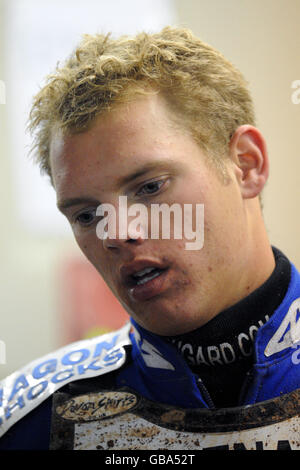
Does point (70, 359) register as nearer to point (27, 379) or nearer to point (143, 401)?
point (27, 379)

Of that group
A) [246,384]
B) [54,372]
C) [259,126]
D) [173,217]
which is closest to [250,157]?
[173,217]

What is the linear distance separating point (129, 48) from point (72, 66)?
0.10 m

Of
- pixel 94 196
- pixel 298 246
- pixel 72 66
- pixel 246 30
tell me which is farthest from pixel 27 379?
pixel 246 30

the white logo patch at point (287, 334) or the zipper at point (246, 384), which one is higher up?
the white logo patch at point (287, 334)

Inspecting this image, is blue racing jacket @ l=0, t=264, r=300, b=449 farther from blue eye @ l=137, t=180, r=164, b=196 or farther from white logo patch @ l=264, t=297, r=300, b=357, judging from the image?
blue eye @ l=137, t=180, r=164, b=196

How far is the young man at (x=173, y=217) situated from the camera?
792mm

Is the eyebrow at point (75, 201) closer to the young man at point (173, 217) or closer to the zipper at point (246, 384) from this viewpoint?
the young man at point (173, 217)

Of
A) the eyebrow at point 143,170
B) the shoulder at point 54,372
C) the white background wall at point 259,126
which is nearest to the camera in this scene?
the eyebrow at point 143,170

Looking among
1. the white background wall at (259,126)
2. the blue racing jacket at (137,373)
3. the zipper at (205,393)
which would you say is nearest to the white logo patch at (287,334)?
the blue racing jacket at (137,373)

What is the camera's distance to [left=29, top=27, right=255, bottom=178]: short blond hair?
83 centimetres

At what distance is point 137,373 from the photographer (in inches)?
36.3

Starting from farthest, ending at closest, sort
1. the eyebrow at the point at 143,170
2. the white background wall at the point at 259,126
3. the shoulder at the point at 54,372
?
1. the white background wall at the point at 259,126
2. the shoulder at the point at 54,372
3. the eyebrow at the point at 143,170

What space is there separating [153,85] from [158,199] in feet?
0.56

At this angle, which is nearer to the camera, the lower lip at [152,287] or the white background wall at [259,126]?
the lower lip at [152,287]
